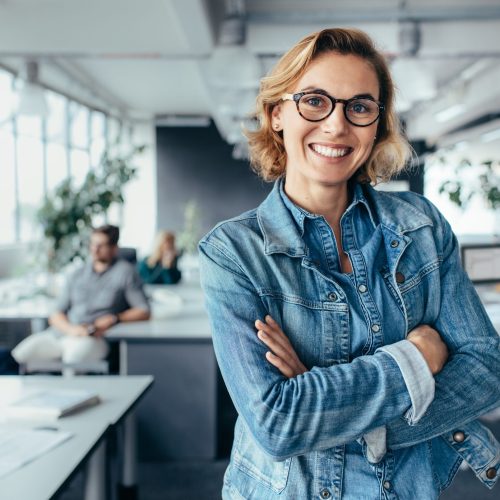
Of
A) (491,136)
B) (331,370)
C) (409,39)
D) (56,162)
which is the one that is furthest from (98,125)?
(331,370)

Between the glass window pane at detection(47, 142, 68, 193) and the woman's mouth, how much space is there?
8.06m

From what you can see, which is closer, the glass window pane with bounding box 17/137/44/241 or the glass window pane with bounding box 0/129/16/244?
the glass window pane with bounding box 0/129/16/244

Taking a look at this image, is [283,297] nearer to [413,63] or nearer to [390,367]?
[390,367]

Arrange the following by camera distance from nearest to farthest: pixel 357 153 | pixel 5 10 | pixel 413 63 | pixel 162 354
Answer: pixel 357 153
pixel 162 354
pixel 413 63
pixel 5 10

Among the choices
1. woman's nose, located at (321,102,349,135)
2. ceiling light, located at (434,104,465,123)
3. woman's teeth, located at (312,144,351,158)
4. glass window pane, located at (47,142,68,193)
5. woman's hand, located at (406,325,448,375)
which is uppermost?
ceiling light, located at (434,104,465,123)

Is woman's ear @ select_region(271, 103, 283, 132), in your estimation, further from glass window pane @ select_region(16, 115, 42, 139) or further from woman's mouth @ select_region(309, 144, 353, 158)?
glass window pane @ select_region(16, 115, 42, 139)

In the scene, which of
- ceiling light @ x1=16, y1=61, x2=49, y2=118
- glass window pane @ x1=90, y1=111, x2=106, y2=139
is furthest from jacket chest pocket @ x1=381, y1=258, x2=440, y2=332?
glass window pane @ x1=90, y1=111, x2=106, y2=139

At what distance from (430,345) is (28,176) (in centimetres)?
787

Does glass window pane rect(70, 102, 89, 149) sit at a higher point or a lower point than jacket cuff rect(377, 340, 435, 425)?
higher

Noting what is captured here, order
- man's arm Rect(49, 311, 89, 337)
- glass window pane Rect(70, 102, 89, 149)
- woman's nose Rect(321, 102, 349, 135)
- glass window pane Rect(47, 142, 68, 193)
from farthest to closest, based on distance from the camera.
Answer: glass window pane Rect(70, 102, 89, 149)
glass window pane Rect(47, 142, 68, 193)
man's arm Rect(49, 311, 89, 337)
woman's nose Rect(321, 102, 349, 135)

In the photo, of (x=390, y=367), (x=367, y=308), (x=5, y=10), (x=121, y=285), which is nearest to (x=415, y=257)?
(x=367, y=308)

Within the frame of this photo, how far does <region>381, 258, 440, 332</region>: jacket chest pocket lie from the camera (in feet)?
4.08

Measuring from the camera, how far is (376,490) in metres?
1.16

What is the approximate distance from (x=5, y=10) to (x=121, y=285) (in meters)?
3.11
